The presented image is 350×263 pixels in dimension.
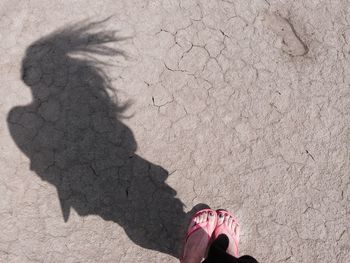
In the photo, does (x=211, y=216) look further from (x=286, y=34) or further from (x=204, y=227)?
(x=286, y=34)

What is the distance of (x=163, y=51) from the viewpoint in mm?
3334

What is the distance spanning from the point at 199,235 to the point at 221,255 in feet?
1.07

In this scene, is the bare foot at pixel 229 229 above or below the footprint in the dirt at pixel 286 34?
below

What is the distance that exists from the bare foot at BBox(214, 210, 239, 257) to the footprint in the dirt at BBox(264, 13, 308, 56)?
1407 mm

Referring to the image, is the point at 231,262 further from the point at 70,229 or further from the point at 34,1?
the point at 34,1

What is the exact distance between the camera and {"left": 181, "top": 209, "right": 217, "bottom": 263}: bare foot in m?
2.80

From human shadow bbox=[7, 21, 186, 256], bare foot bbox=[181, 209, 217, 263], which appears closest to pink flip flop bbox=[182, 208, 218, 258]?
bare foot bbox=[181, 209, 217, 263]

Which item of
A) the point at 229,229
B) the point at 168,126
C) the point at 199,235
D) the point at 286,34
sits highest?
the point at 286,34

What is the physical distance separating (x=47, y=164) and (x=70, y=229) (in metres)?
0.49

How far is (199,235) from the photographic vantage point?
2.87 metres

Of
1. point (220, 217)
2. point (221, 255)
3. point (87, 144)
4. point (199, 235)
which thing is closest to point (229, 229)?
point (220, 217)

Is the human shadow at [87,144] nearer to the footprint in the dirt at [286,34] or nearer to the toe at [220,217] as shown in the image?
the toe at [220,217]

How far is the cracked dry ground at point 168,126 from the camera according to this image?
291cm

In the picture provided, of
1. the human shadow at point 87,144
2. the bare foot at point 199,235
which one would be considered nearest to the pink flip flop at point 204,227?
the bare foot at point 199,235
